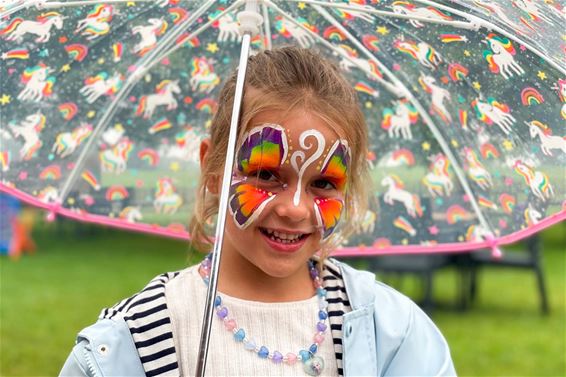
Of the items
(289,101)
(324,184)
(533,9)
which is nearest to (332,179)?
(324,184)

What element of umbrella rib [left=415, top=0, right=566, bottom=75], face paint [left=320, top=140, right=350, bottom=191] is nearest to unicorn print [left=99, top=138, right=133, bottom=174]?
face paint [left=320, top=140, right=350, bottom=191]

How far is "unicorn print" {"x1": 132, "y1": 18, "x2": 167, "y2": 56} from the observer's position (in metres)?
2.56

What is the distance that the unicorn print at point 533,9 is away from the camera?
2.01 m

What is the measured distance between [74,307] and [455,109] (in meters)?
6.42

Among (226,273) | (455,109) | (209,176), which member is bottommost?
(226,273)

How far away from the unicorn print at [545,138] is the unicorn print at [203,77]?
1126mm

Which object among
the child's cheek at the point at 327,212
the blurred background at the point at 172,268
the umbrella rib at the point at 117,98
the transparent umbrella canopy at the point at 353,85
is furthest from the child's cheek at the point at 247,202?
the umbrella rib at the point at 117,98

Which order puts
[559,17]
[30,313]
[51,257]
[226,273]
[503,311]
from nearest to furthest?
1. [559,17]
2. [226,273]
3. [30,313]
4. [503,311]
5. [51,257]

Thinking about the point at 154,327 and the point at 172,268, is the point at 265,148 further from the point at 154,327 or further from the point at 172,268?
the point at 172,268

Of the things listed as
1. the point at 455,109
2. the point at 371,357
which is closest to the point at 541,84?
the point at 455,109

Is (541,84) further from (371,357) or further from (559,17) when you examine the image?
(371,357)

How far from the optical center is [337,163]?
2121 mm

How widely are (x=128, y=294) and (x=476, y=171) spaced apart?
22.2 ft

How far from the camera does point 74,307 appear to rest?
8.16m
